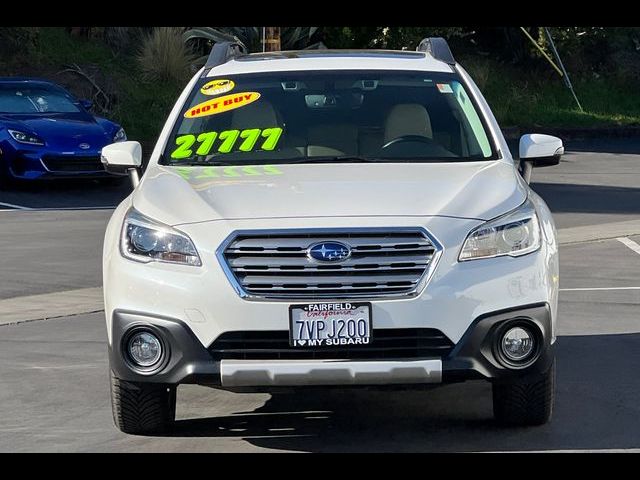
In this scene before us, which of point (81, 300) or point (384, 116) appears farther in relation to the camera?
point (81, 300)

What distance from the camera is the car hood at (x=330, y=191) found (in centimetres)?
649

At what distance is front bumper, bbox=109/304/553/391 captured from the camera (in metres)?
6.21

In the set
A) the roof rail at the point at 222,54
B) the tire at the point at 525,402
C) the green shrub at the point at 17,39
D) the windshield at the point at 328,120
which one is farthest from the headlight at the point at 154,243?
the green shrub at the point at 17,39

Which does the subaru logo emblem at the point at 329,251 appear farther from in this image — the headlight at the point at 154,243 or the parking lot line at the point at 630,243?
the parking lot line at the point at 630,243

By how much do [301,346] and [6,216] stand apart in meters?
11.6

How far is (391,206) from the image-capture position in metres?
6.48

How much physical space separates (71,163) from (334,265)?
13360 mm

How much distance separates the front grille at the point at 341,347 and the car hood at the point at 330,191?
1.71ft

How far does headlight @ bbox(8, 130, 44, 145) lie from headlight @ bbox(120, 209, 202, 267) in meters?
12.9

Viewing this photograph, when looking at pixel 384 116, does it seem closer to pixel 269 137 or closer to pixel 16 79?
pixel 269 137

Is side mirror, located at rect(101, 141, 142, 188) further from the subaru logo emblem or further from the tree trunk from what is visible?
the tree trunk

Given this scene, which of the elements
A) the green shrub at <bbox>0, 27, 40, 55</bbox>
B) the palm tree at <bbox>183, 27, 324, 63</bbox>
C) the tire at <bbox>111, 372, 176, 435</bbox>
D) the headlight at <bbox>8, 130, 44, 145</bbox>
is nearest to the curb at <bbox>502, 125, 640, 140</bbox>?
the palm tree at <bbox>183, 27, 324, 63</bbox>
